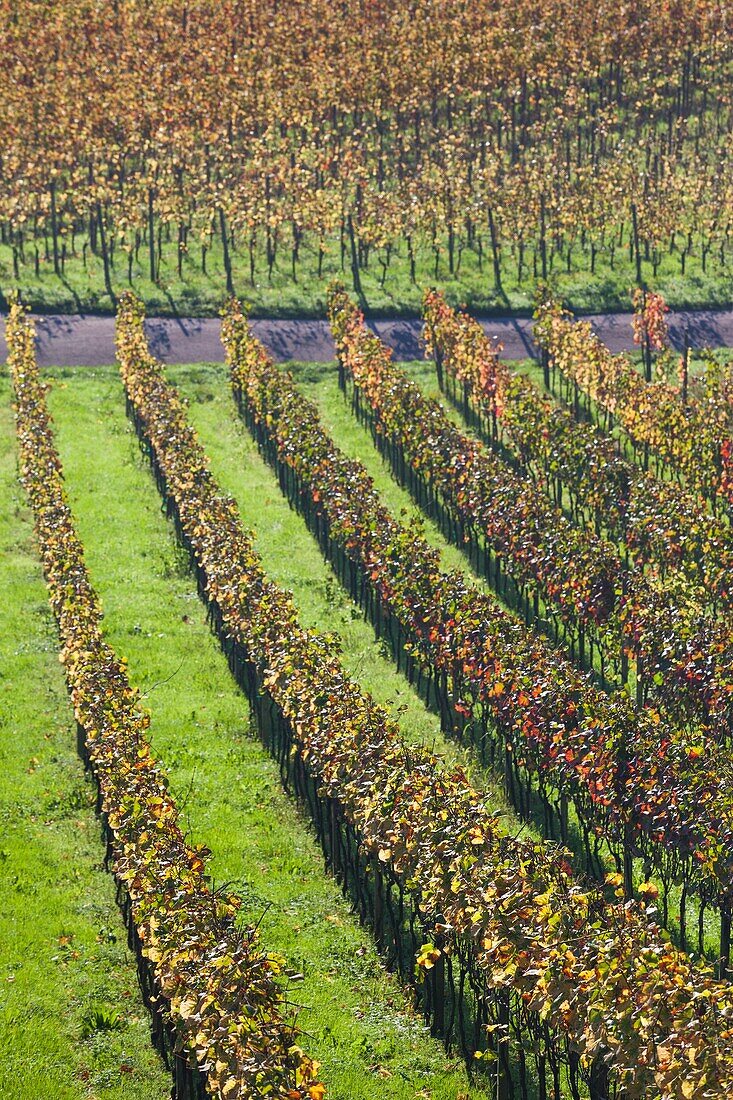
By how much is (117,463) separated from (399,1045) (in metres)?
32.5

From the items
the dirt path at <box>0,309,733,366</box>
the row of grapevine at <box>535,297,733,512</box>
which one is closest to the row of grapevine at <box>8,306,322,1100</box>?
the row of grapevine at <box>535,297,733,512</box>

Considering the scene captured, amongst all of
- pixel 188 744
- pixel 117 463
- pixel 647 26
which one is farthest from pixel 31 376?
pixel 647 26

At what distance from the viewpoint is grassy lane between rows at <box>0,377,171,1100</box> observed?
29797 mm

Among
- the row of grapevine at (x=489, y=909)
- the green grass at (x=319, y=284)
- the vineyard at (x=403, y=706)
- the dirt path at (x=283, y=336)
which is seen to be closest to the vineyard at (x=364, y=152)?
the green grass at (x=319, y=284)

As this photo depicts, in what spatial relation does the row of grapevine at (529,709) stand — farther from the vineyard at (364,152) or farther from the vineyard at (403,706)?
the vineyard at (364,152)

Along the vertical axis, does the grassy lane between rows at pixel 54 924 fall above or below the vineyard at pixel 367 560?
below

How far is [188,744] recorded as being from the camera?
1631 inches

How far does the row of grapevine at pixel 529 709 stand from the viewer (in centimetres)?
3416

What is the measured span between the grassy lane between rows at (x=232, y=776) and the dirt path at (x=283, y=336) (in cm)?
617

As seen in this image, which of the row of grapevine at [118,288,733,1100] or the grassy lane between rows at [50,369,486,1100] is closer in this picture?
the row of grapevine at [118,288,733,1100]

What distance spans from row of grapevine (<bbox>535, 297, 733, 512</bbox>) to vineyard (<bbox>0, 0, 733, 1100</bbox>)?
0.77ft

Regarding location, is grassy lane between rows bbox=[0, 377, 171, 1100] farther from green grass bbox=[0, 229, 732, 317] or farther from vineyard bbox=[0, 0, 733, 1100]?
green grass bbox=[0, 229, 732, 317]

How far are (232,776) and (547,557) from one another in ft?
41.1

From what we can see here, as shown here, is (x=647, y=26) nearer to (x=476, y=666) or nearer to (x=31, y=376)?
(x=31, y=376)
